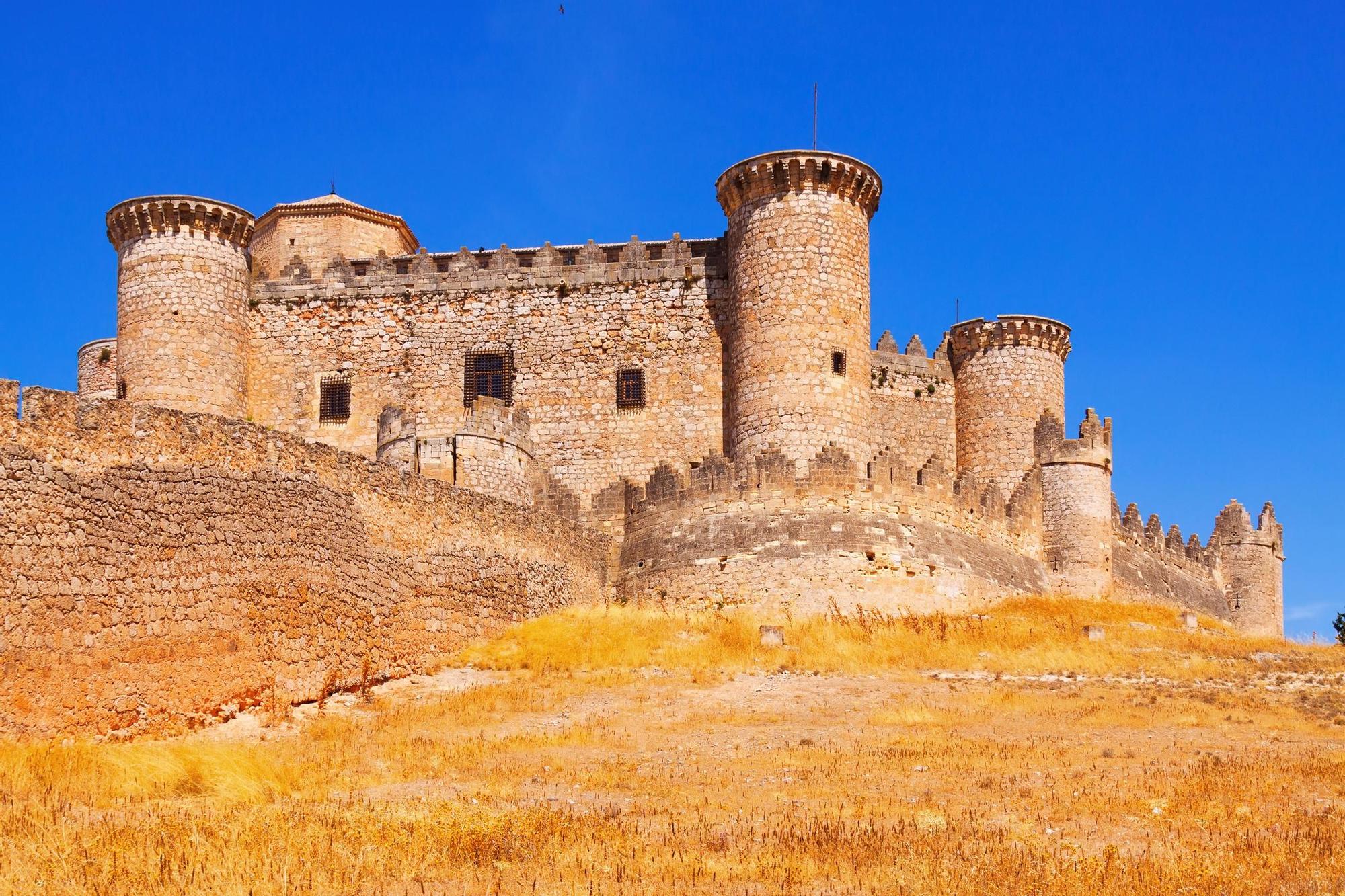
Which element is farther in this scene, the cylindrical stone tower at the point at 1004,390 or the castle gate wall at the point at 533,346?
the cylindrical stone tower at the point at 1004,390

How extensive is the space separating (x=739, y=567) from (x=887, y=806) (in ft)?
46.5

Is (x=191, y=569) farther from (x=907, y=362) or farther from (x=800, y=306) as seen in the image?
(x=907, y=362)

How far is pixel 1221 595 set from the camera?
A: 4516cm

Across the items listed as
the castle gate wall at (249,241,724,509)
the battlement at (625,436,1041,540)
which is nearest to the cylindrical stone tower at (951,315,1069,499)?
the battlement at (625,436,1041,540)

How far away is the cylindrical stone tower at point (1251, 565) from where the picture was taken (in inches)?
1806

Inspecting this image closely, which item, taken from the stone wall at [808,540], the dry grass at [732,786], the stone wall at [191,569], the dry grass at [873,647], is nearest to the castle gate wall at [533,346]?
the stone wall at [808,540]

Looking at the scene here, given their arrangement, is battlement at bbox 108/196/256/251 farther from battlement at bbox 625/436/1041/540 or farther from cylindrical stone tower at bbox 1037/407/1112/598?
cylindrical stone tower at bbox 1037/407/1112/598

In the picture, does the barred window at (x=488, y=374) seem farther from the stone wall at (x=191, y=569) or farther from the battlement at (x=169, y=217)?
the stone wall at (x=191, y=569)

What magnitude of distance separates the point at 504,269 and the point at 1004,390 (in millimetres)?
11371

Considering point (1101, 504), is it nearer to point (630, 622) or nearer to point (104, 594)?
point (630, 622)

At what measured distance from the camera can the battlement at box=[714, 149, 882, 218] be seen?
30.4 meters

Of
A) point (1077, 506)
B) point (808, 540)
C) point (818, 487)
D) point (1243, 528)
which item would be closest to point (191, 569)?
point (808, 540)

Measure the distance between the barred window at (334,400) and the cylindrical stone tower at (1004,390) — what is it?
13.5 m

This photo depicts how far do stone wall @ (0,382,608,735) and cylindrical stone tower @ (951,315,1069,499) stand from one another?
14901 mm
